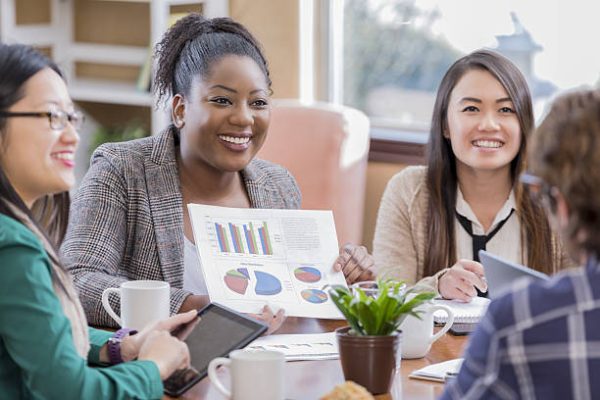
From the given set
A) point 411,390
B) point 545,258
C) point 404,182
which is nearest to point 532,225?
point 545,258

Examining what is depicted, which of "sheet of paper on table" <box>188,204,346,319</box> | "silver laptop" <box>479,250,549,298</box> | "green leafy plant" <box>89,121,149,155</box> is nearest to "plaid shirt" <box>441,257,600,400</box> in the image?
"silver laptop" <box>479,250,549,298</box>

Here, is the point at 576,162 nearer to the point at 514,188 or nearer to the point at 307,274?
the point at 307,274

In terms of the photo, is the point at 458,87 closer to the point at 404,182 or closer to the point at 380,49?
the point at 404,182

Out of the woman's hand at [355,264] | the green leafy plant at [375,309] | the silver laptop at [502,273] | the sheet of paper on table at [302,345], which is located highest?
the silver laptop at [502,273]

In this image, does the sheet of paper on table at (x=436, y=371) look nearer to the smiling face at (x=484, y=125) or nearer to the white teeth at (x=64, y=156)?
the white teeth at (x=64, y=156)

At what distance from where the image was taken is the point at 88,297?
2.21m

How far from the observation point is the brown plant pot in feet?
5.76

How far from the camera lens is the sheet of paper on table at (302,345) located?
197cm

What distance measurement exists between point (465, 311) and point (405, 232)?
0.55m

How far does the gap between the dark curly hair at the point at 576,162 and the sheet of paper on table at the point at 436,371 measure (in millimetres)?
607

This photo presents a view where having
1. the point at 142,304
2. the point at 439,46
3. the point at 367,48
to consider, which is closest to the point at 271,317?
the point at 142,304

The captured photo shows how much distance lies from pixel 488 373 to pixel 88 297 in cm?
114

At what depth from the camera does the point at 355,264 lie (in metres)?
2.38

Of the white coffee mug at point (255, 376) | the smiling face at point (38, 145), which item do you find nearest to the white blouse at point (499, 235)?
the white coffee mug at point (255, 376)
